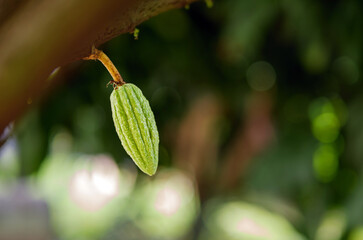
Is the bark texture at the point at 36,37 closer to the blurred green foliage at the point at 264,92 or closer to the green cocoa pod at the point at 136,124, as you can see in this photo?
the green cocoa pod at the point at 136,124

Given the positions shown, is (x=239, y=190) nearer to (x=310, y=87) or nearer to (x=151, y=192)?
(x=151, y=192)

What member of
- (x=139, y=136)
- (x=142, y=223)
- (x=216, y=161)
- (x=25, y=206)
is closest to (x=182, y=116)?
(x=216, y=161)

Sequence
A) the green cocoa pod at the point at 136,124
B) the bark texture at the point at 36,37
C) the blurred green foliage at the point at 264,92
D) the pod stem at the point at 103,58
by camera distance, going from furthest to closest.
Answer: the blurred green foliage at the point at 264,92, the green cocoa pod at the point at 136,124, the pod stem at the point at 103,58, the bark texture at the point at 36,37

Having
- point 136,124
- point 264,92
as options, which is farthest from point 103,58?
point 264,92

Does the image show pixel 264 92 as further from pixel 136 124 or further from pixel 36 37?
pixel 36 37

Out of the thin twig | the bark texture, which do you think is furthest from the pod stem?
the bark texture

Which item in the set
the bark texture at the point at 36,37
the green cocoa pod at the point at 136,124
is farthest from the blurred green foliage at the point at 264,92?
the bark texture at the point at 36,37
